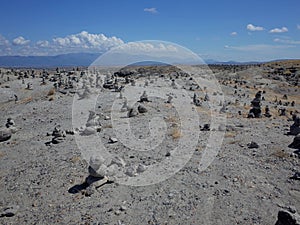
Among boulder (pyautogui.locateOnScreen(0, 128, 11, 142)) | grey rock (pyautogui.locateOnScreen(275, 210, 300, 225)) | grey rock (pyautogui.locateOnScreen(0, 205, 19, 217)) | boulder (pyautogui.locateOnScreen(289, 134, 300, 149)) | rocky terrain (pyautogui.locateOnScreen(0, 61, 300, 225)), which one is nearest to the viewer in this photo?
grey rock (pyautogui.locateOnScreen(275, 210, 300, 225))

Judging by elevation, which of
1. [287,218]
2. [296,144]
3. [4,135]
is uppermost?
[287,218]

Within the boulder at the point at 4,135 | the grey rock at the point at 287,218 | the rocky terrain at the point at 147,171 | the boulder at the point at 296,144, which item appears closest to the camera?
the grey rock at the point at 287,218

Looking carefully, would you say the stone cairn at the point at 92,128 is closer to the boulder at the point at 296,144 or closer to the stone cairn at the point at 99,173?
the stone cairn at the point at 99,173

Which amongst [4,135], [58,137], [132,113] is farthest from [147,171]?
[4,135]

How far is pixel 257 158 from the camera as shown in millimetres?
12805

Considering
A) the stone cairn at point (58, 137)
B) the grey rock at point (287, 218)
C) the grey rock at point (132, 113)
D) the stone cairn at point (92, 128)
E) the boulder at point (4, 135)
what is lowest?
the boulder at point (4, 135)

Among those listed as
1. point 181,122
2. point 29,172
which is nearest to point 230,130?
Answer: point 181,122

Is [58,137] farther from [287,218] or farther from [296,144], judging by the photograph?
[287,218]

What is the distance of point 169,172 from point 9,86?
36.9 m

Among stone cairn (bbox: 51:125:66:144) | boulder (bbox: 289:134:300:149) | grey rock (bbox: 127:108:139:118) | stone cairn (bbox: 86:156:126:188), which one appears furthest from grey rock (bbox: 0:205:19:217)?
boulder (bbox: 289:134:300:149)

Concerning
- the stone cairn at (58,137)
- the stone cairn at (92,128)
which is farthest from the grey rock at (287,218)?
the stone cairn at (58,137)

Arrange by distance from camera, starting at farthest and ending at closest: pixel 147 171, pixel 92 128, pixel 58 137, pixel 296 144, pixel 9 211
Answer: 1. pixel 92 128
2. pixel 58 137
3. pixel 296 144
4. pixel 147 171
5. pixel 9 211

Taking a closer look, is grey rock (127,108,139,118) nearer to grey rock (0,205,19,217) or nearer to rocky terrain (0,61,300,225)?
rocky terrain (0,61,300,225)

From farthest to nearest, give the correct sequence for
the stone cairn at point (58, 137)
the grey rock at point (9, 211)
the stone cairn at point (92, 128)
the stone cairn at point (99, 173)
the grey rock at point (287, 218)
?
the stone cairn at point (92, 128) → the stone cairn at point (58, 137) → the stone cairn at point (99, 173) → the grey rock at point (9, 211) → the grey rock at point (287, 218)
